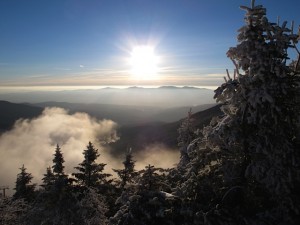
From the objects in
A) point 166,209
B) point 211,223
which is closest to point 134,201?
point 166,209

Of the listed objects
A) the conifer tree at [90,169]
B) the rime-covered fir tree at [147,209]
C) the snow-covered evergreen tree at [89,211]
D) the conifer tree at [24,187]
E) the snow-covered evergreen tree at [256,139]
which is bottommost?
the conifer tree at [24,187]

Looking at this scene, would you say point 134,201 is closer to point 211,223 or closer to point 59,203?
point 211,223

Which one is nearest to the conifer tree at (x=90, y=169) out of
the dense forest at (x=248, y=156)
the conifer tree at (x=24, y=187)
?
the conifer tree at (x=24, y=187)

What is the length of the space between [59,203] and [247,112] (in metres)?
11.1

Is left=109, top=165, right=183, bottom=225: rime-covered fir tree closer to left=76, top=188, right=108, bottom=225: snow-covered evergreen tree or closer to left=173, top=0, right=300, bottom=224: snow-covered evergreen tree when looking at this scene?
left=173, top=0, right=300, bottom=224: snow-covered evergreen tree

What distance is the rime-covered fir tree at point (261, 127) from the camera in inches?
383

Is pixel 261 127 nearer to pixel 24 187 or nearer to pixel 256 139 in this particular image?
pixel 256 139

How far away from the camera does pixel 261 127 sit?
10305mm

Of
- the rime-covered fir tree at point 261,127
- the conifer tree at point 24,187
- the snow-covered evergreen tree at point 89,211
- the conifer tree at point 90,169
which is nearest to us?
the rime-covered fir tree at point 261,127

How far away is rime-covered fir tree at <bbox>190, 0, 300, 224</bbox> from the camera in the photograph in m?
9.73

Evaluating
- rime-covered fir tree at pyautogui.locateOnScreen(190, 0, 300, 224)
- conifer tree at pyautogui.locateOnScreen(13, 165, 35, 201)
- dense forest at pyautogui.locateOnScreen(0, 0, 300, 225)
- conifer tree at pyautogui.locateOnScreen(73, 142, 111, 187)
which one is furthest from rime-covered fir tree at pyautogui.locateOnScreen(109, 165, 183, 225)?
conifer tree at pyautogui.locateOnScreen(13, 165, 35, 201)

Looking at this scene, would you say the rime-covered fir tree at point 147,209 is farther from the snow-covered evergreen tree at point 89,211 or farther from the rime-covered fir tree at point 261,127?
the snow-covered evergreen tree at point 89,211

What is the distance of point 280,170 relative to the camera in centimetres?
A: 993

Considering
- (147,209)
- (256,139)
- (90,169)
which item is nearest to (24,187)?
(90,169)
